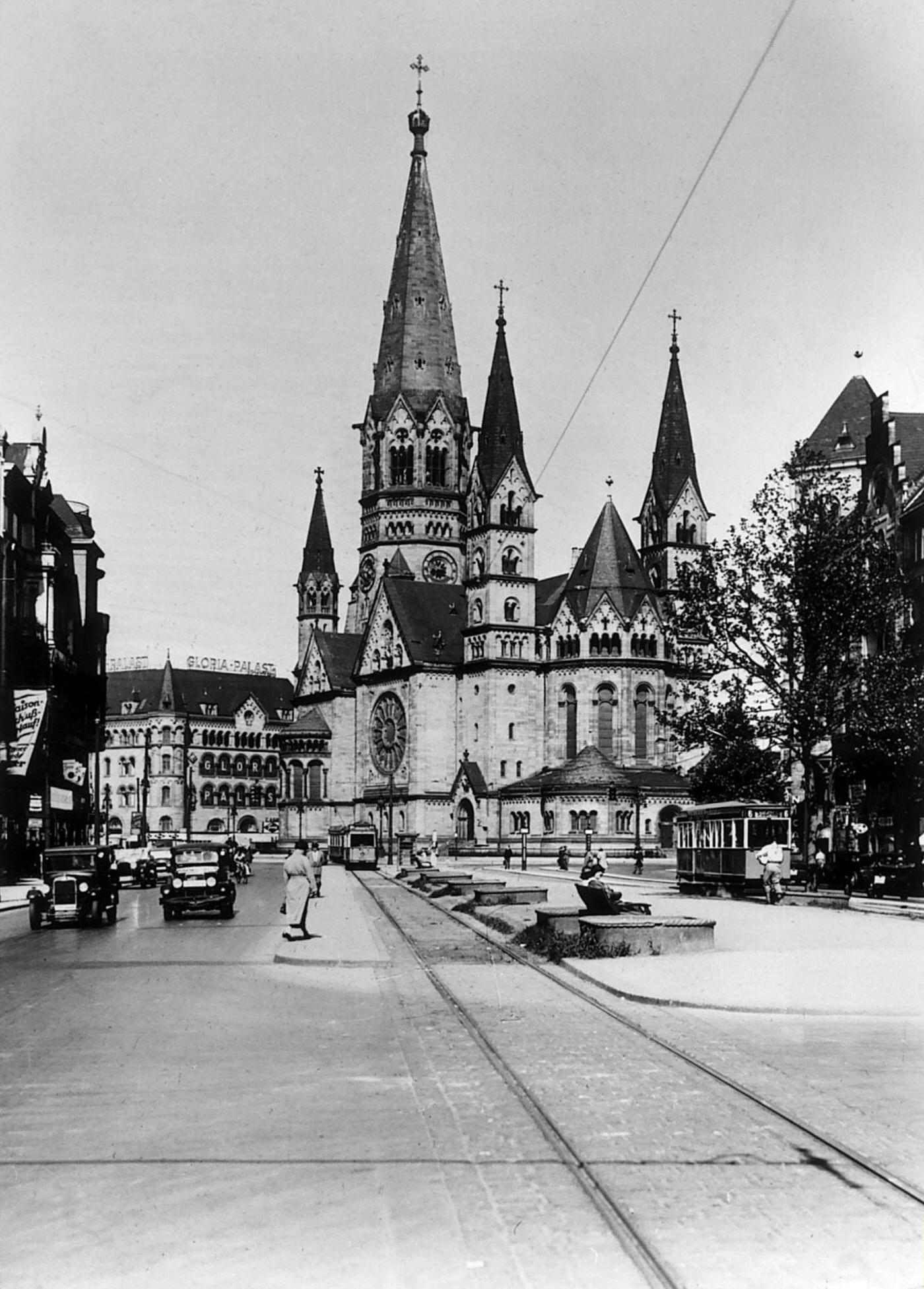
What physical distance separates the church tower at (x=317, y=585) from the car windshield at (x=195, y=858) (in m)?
109

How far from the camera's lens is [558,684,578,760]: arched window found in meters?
108

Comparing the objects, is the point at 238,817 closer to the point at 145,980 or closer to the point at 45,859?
the point at 45,859

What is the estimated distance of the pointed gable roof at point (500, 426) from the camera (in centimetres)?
11250

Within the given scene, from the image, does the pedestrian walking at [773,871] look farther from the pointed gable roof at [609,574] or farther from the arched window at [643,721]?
the pointed gable roof at [609,574]

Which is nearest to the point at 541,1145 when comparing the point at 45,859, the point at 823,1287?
the point at 823,1287

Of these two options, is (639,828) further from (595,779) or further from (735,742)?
(735,742)

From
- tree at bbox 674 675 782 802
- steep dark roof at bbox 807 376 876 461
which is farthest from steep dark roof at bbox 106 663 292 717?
tree at bbox 674 675 782 802

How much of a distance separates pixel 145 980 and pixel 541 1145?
36.8ft

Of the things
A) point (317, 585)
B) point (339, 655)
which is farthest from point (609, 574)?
point (317, 585)

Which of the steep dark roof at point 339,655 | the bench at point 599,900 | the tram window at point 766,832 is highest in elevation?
the steep dark roof at point 339,655

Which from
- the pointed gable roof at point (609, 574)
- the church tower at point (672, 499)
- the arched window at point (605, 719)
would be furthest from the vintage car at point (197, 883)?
the church tower at point (672, 499)

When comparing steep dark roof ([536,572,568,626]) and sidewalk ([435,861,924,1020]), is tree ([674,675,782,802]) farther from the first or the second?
steep dark roof ([536,572,568,626])

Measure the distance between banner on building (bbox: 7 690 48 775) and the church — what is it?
4887 cm

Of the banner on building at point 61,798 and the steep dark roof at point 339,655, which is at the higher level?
the steep dark roof at point 339,655
